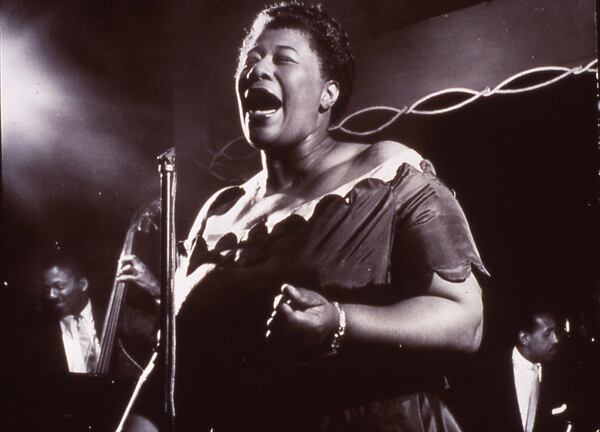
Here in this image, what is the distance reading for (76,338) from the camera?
182cm

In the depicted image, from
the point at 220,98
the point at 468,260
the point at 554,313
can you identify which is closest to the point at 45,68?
the point at 220,98

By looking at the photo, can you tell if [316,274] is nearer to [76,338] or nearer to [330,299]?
[330,299]

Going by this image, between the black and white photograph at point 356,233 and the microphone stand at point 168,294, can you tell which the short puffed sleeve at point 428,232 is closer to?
the black and white photograph at point 356,233

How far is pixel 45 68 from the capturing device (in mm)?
2049

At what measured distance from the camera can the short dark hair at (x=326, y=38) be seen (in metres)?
1.48

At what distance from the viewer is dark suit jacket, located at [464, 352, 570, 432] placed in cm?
130

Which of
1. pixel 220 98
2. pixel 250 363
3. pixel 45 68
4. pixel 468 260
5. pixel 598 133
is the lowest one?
pixel 250 363

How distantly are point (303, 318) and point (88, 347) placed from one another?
90 centimetres

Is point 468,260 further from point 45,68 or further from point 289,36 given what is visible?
point 45,68

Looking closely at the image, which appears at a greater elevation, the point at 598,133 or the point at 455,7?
the point at 455,7

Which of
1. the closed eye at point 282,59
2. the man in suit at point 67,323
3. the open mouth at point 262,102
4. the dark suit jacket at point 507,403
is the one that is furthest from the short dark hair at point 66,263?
the dark suit jacket at point 507,403

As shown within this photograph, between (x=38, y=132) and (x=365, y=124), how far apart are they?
101cm

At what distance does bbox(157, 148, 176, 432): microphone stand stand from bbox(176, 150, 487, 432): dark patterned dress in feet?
0.13

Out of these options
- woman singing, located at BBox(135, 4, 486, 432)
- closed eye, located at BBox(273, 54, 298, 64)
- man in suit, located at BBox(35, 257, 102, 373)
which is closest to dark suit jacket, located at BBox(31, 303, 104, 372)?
man in suit, located at BBox(35, 257, 102, 373)
